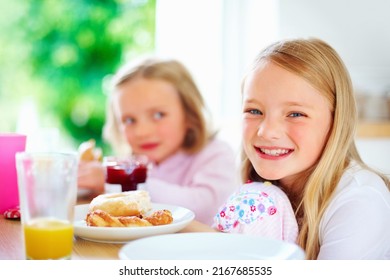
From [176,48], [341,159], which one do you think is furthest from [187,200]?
[176,48]

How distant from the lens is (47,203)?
0.55 m

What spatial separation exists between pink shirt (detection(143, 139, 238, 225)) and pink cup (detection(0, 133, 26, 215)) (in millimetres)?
423

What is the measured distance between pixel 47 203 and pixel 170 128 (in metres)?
0.94

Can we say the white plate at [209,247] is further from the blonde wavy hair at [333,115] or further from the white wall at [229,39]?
the white wall at [229,39]

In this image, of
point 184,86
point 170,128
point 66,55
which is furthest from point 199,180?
point 66,55

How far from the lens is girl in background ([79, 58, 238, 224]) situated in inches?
57.3

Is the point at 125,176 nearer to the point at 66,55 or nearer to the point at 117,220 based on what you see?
the point at 117,220

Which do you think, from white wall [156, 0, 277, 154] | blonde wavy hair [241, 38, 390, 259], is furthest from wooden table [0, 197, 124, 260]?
white wall [156, 0, 277, 154]

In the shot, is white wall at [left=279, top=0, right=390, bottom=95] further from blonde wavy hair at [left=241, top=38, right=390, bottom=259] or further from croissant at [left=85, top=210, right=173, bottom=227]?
croissant at [left=85, top=210, right=173, bottom=227]

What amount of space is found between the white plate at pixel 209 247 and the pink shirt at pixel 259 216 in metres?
0.17

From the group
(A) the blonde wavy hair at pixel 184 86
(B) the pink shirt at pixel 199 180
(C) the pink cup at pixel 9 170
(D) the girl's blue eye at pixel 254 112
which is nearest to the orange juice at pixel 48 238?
(C) the pink cup at pixel 9 170

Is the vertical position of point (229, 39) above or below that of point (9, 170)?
above

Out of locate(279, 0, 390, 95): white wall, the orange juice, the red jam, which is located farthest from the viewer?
locate(279, 0, 390, 95): white wall
